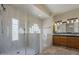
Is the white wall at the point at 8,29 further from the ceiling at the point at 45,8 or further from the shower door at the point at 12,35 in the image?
the ceiling at the point at 45,8

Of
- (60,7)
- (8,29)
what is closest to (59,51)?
(60,7)

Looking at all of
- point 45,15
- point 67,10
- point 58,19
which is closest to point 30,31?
point 45,15

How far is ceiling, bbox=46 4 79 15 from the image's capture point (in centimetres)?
180

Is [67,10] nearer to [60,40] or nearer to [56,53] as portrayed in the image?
[60,40]

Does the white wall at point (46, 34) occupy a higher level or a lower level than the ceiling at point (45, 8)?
lower

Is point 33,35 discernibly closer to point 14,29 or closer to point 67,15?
point 14,29

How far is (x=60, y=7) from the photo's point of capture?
6.01 ft

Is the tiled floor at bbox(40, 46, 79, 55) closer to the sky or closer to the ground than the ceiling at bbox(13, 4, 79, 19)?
closer to the ground

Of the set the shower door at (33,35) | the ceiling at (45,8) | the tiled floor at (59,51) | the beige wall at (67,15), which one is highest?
the ceiling at (45,8)

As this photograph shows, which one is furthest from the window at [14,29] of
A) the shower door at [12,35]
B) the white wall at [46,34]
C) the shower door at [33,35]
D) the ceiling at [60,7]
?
the ceiling at [60,7]

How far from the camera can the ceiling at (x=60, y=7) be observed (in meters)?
1.80

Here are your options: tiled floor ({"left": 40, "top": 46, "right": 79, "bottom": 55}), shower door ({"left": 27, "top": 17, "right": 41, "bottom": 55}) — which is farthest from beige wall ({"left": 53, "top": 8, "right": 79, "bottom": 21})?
tiled floor ({"left": 40, "top": 46, "right": 79, "bottom": 55})

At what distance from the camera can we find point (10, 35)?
1801 mm

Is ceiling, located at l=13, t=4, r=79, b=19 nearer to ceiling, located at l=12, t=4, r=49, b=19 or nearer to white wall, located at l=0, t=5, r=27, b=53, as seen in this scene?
ceiling, located at l=12, t=4, r=49, b=19
